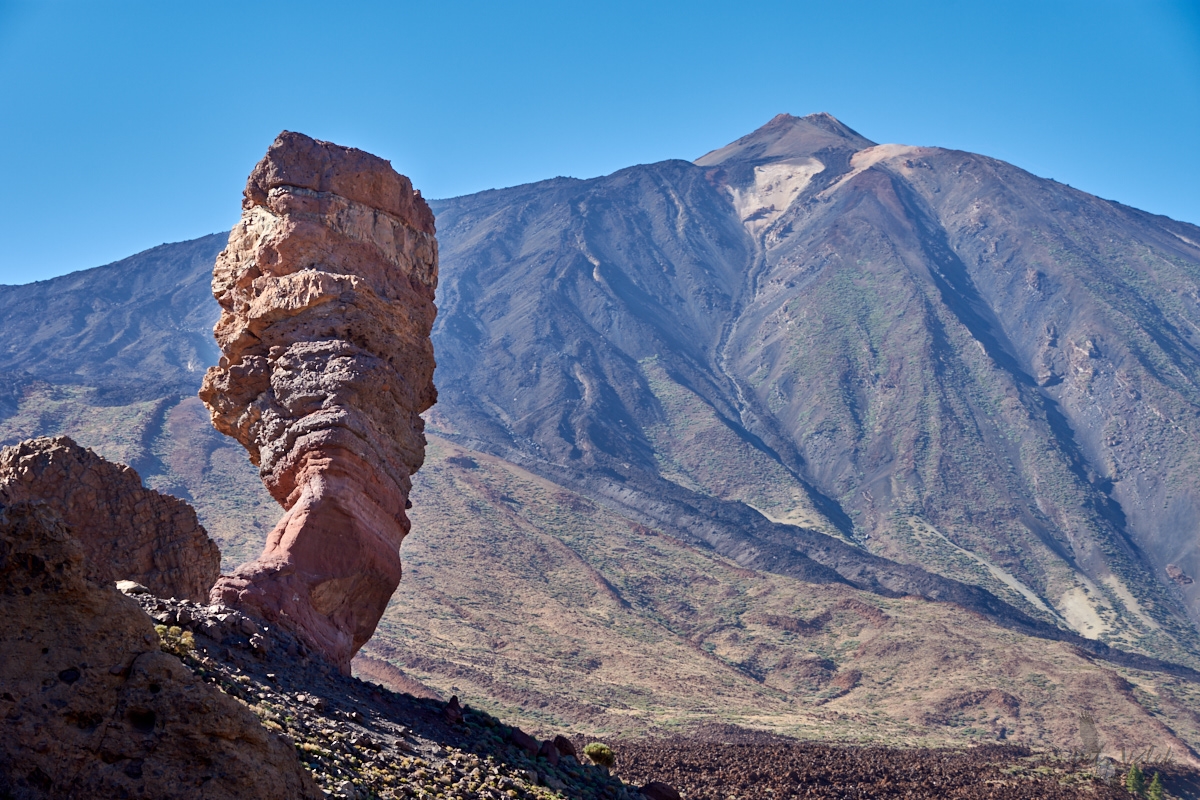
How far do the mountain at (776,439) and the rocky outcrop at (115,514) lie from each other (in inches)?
858

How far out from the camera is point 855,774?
22.5 meters

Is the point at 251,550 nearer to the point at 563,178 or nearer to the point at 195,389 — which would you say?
the point at 195,389

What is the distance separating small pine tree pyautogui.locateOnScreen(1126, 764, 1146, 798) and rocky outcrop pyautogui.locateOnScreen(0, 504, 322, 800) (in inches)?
900

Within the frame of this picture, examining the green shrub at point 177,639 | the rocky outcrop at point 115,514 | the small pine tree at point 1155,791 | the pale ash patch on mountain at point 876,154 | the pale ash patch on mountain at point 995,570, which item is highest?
the pale ash patch on mountain at point 876,154

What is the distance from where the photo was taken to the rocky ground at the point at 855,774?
20203 millimetres

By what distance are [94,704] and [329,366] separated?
9549mm

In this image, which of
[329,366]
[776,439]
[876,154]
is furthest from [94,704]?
[876,154]

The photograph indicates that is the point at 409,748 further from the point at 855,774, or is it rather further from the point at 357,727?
the point at 855,774

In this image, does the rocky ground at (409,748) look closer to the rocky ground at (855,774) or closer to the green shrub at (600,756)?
the rocky ground at (855,774)

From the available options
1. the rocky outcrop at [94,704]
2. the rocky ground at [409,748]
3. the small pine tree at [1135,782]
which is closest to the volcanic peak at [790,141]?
the small pine tree at [1135,782]

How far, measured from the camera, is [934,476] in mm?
92000

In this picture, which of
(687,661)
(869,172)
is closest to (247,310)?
(687,661)

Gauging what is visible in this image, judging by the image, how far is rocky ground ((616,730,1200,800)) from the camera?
2020cm

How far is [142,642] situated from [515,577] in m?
46.5
